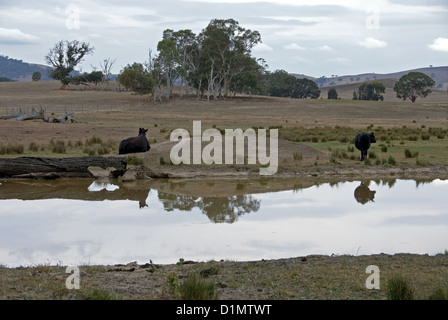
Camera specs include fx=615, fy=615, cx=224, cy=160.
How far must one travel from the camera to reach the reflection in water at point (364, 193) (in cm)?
1620

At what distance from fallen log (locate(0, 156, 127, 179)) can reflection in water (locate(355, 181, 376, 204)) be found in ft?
24.1

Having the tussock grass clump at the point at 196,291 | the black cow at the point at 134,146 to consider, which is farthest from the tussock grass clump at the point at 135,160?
the tussock grass clump at the point at 196,291

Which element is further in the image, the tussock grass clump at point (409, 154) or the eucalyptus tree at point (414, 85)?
the eucalyptus tree at point (414, 85)

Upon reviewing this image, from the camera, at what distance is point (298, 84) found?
375 ft

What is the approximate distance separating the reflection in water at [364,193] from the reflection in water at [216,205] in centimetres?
276

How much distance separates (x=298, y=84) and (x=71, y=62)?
41.9m

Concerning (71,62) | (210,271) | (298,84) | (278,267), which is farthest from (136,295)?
(298,84)

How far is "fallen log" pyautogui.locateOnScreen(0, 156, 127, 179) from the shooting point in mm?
19234

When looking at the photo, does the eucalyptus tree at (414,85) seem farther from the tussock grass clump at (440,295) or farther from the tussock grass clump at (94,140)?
the tussock grass clump at (440,295)

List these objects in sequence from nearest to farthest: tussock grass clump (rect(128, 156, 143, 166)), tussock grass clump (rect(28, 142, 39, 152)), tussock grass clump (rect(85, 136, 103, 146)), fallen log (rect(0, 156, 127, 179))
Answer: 1. fallen log (rect(0, 156, 127, 179))
2. tussock grass clump (rect(128, 156, 143, 166))
3. tussock grass clump (rect(28, 142, 39, 152))
4. tussock grass clump (rect(85, 136, 103, 146))

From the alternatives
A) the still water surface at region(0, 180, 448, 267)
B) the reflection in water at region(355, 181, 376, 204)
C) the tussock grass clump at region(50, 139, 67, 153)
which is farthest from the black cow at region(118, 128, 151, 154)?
the reflection in water at region(355, 181, 376, 204)

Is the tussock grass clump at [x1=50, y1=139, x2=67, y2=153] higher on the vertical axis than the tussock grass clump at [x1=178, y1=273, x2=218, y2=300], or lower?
lower

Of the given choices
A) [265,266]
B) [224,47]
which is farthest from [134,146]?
[224,47]

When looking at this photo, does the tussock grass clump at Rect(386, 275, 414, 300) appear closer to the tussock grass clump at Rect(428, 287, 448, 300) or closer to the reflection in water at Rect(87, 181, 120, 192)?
the tussock grass clump at Rect(428, 287, 448, 300)
